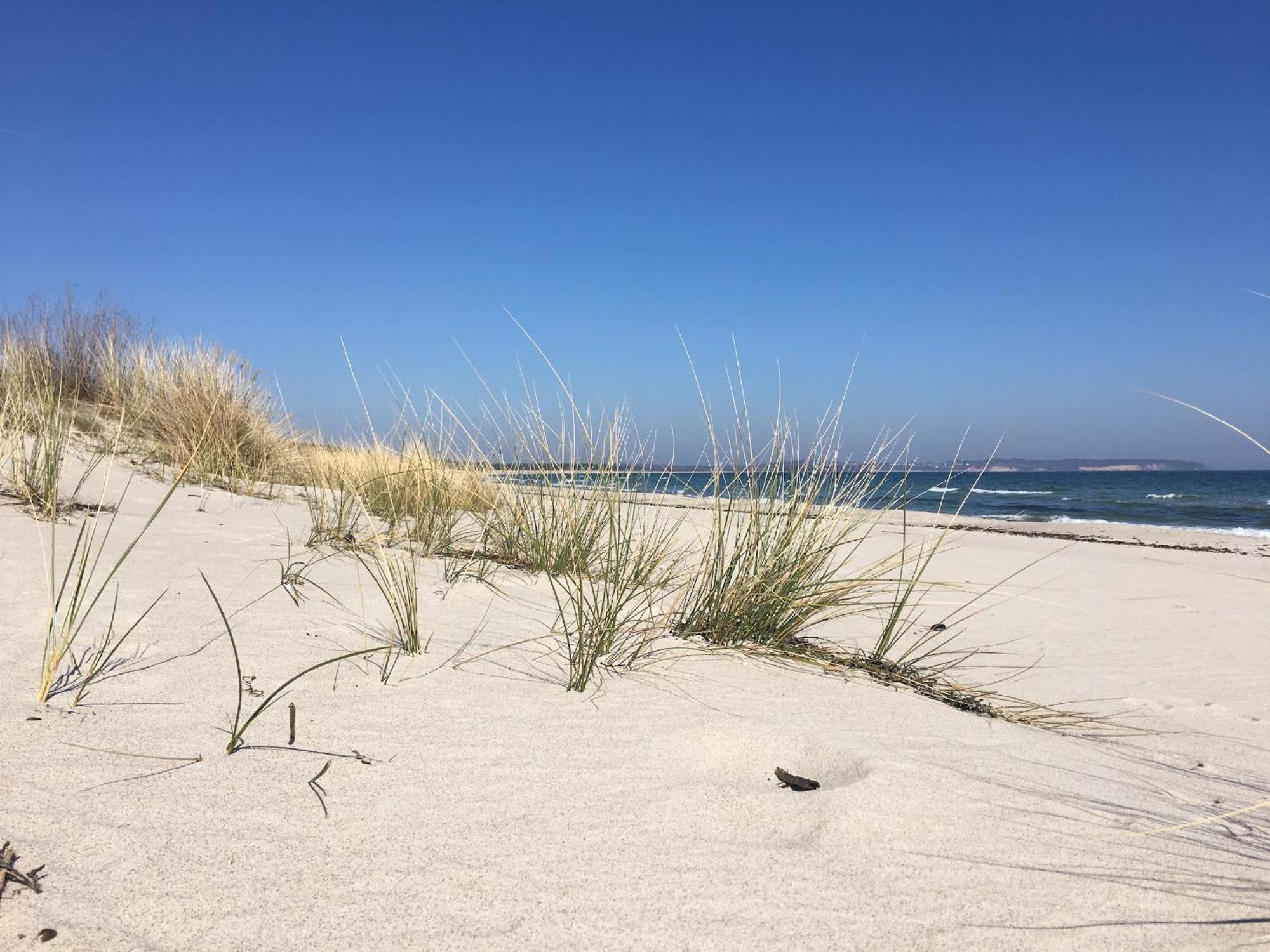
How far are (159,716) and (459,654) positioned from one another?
0.71m

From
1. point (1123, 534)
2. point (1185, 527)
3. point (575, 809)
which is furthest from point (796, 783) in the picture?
point (1185, 527)

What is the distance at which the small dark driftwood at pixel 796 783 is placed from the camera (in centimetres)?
140

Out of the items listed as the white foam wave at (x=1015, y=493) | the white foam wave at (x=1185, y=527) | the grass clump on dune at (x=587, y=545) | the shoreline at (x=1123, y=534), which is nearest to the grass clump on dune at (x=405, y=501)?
the grass clump on dune at (x=587, y=545)

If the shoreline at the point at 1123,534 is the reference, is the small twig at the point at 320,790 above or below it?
below

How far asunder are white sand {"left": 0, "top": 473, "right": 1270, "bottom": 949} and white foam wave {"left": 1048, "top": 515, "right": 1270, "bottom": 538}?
34.3 ft

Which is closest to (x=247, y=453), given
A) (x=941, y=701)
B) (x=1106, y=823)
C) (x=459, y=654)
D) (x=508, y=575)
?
(x=508, y=575)

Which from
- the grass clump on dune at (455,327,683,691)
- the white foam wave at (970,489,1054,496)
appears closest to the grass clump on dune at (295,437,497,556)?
the grass clump on dune at (455,327,683,691)

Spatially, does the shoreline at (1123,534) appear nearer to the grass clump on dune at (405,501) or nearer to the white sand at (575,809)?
the grass clump on dune at (405,501)

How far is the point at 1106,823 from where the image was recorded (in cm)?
131

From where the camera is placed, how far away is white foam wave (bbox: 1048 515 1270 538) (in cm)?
1058

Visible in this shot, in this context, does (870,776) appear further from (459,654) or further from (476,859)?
(459,654)

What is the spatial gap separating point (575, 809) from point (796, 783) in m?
0.43

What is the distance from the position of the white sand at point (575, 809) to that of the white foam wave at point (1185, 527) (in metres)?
10.4

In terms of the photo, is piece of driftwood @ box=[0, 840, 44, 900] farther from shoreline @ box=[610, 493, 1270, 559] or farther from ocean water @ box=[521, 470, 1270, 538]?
shoreline @ box=[610, 493, 1270, 559]
